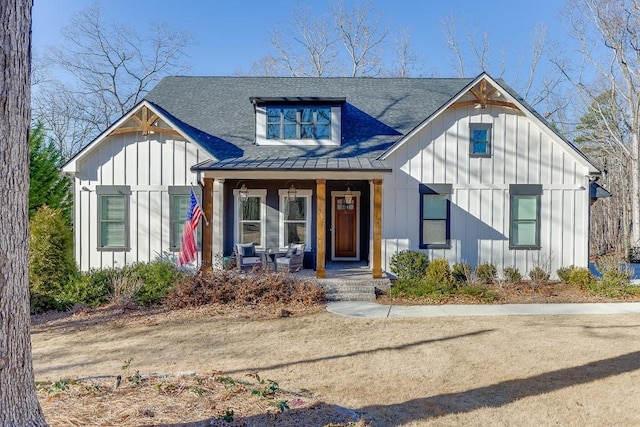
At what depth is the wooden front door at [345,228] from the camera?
13648 mm

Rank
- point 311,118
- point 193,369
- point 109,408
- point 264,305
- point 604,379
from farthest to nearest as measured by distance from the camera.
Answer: point 311,118 → point 264,305 → point 193,369 → point 604,379 → point 109,408

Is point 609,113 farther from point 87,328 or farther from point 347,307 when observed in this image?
point 87,328

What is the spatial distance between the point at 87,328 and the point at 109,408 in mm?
4783

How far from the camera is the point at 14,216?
2.79 meters

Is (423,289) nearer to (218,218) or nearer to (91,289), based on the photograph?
(218,218)

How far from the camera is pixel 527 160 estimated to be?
38.0 ft

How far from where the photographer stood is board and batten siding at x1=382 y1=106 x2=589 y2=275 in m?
11.5

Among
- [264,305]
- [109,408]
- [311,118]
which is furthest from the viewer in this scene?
[311,118]

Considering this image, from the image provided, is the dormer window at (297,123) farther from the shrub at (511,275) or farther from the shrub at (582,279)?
the shrub at (582,279)

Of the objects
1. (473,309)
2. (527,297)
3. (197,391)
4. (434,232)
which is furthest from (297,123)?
(197,391)

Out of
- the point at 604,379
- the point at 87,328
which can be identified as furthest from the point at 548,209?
the point at 87,328

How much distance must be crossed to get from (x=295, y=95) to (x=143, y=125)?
17.4 feet

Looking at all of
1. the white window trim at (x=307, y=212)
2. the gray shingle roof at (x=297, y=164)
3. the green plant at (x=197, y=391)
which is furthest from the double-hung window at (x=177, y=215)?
the green plant at (x=197, y=391)

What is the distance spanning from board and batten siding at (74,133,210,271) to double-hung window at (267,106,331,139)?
2514 mm
